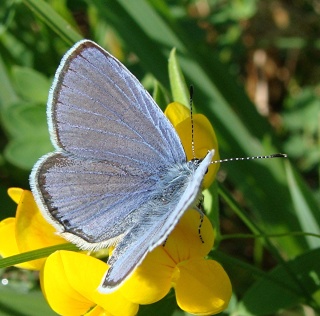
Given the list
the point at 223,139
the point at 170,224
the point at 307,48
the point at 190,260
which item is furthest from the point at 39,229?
the point at 307,48

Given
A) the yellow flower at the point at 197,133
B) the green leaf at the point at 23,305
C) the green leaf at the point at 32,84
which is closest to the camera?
the yellow flower at the point at 197,133

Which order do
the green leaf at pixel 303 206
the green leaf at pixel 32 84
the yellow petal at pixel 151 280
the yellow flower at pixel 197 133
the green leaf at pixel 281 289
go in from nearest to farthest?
the yellow petal at pixel 151 280, the yellow flower at pixel 197 133, the green leaf at pixel 281 289, the green leaf at pixel 303 206, the green leaf at pixel 32 84

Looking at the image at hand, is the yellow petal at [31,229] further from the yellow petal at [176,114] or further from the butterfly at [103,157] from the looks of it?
the yellow petal at [176,114]

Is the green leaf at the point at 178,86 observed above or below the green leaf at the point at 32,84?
below

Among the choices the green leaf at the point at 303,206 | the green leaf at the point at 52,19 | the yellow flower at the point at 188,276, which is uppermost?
the green leaf at the point at 52,19

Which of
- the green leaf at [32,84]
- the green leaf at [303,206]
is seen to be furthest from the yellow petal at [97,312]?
the green leaf at [32,84]

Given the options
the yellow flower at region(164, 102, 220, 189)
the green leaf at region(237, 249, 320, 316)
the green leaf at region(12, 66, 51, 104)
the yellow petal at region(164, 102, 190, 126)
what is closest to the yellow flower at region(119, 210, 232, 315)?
the yellow flower at region(164, 102, 220, 189)

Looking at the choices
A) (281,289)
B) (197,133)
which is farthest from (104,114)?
(281,289)
